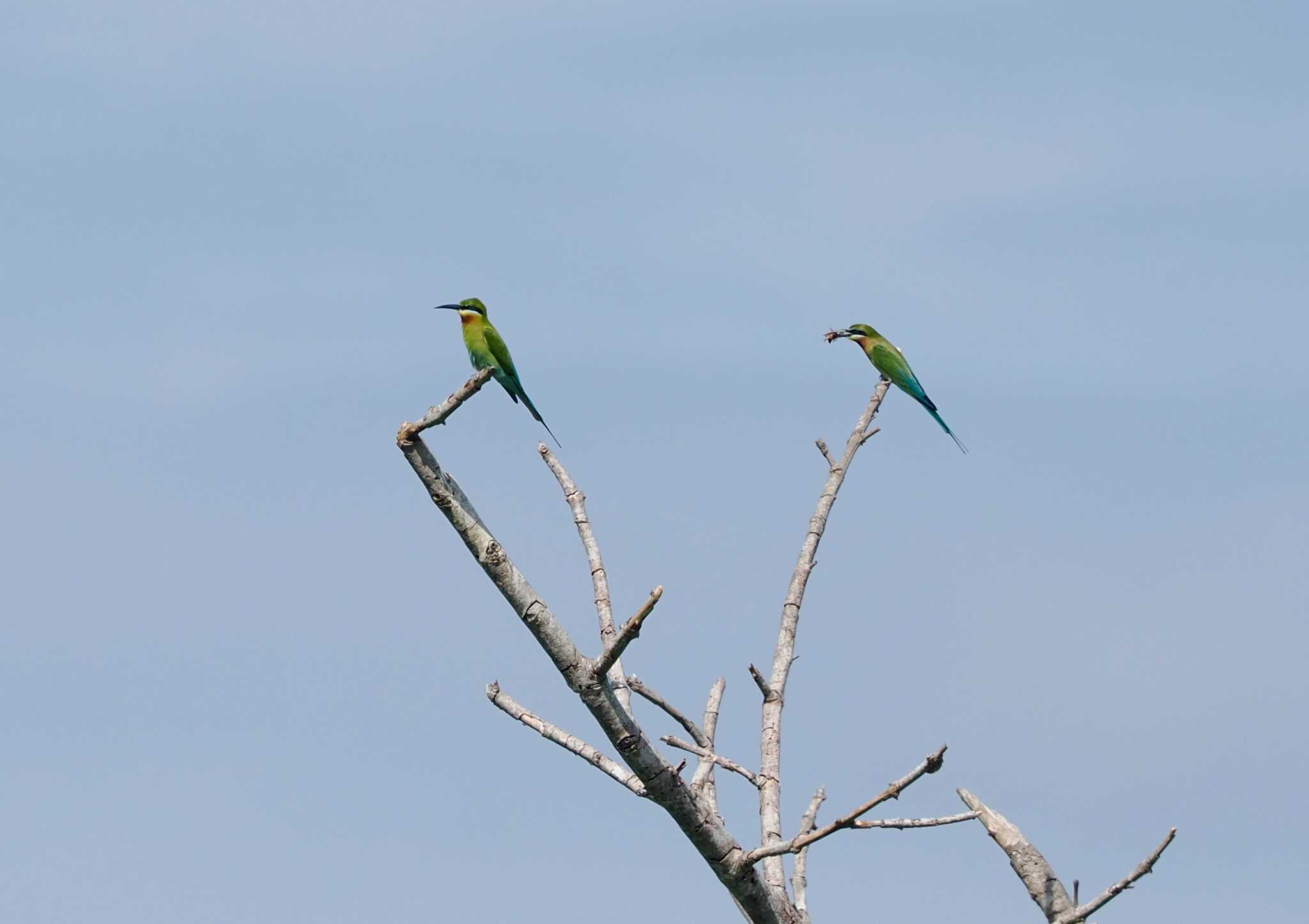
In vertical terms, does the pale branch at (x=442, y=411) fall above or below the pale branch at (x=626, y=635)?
above

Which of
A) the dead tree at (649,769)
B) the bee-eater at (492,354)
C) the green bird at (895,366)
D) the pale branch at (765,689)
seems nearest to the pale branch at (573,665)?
the dead tree at (649,769)

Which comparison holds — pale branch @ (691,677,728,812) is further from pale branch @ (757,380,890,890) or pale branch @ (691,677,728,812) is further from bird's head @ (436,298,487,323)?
bird's head @ (436,298,487,323)

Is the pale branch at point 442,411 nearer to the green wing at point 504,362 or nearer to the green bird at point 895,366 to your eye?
the green wing at point 504,362

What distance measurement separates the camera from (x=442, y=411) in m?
5.17

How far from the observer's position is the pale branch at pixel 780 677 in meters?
6.31

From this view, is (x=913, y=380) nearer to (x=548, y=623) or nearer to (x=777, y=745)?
(x=777, y=745)

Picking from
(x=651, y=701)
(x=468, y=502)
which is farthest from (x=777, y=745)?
(x=468, y=502)

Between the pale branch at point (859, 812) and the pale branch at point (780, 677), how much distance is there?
3.32 feet

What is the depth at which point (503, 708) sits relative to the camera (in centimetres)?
595

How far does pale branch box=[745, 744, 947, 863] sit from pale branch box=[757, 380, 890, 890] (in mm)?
1012

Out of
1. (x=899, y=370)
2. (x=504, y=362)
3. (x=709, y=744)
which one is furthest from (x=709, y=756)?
(x=899, y=370)

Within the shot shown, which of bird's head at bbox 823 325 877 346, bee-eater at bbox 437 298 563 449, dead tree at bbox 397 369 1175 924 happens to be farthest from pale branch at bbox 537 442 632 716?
bird's head at bbox 823 325 877 346

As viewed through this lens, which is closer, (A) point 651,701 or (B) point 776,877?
(B) point 776,877

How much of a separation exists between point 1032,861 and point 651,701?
1733mm
